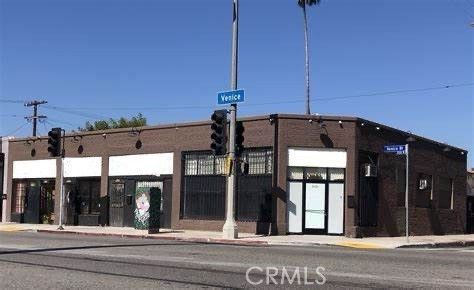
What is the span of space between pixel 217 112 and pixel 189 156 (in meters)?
6.53

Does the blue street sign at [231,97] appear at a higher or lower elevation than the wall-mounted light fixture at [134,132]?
higher

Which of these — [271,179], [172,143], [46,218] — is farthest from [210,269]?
[46,218]

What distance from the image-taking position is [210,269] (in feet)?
42.8

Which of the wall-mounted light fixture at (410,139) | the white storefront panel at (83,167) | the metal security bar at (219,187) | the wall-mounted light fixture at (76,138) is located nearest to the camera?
the metal security bar at (219,187)

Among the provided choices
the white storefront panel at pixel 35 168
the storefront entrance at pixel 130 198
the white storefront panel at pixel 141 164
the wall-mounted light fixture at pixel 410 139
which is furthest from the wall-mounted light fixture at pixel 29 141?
the wall-mounted light fixture at pixel 410 139

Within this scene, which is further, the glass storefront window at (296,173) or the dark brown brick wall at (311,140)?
the glass storefront window at (296,173)

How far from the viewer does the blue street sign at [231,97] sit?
79.7 ft

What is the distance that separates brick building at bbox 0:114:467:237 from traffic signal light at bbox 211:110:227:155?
146 inches

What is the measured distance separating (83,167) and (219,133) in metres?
13.6

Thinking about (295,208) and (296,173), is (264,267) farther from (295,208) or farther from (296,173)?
(296,173)

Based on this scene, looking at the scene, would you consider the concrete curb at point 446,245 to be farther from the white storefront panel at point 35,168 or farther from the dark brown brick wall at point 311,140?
the white storefront panel at point 35,168

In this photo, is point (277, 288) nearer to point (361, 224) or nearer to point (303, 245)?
point (303, 245)

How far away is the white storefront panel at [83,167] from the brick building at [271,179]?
0.18 ft

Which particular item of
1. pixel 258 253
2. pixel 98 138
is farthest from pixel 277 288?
pixel 98 138
